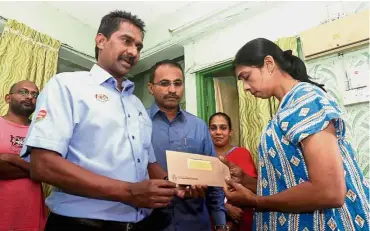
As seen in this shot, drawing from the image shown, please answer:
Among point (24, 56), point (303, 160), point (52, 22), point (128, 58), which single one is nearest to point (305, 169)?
point (303, 160)

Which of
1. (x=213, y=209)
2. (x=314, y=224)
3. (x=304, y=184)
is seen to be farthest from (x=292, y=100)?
(x=213, y=209)

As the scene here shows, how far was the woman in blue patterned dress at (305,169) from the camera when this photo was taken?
3.05 ft

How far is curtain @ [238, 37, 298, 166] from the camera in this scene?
102 inches

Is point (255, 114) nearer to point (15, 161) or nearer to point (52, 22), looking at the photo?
point (15, 161)

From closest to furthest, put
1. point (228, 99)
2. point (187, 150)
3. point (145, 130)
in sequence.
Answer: point (145, 130) → point (187, 150) → point (228, 99)

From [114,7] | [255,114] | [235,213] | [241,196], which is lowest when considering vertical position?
[235,213]

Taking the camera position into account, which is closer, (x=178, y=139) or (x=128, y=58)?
(x=128, y=58)

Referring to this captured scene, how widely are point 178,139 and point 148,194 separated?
100cm

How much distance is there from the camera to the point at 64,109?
3.30 ft

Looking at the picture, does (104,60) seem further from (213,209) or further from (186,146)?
(213,209)

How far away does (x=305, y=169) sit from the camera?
1.04m

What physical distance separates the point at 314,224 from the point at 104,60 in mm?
1063

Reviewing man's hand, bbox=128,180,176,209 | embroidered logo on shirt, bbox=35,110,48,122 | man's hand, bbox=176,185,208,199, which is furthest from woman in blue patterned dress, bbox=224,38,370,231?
embroidered logo on shirt, bbox=35,110,48,122

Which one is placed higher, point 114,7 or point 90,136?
point 114,7
